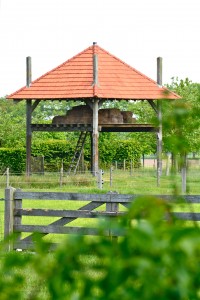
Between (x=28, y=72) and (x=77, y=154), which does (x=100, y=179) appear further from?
(x=77, y=154)

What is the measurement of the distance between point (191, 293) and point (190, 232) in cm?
16

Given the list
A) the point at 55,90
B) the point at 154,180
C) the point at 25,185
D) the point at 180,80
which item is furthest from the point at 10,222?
the point at 180,80

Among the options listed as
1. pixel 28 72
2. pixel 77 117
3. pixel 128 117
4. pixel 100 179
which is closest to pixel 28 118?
pixel 77 117

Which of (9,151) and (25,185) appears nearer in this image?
(25,185)

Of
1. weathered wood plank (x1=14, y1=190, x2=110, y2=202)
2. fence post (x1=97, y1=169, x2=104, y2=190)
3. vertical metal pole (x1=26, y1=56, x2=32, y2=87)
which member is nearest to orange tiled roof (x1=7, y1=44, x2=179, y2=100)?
vertical metal pole (x1=26, y1=56, x2=32, y2=87)

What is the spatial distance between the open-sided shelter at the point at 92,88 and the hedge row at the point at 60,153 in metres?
5.58

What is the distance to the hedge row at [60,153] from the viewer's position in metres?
45.6

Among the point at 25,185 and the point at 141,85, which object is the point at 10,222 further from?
the point at 141,85

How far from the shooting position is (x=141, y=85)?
39188 millimetres

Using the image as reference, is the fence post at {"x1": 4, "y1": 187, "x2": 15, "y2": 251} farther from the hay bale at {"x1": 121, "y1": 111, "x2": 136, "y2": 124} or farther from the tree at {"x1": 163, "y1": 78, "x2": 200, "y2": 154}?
the hay bale at {"x1": 121, "y1": 111, "x2": 136, "y2": 124}

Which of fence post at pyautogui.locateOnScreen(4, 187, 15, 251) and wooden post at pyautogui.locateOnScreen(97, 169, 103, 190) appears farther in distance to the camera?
wooden post at pyautogui.locateOnScreen(97, 169, 103, 190)

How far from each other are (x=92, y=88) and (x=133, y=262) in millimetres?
36038

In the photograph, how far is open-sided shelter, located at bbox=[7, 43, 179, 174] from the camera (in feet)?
122

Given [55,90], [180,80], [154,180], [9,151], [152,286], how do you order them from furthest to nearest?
[180,80]
[9,151]
[55,90]
[154,180]
[152,286]
